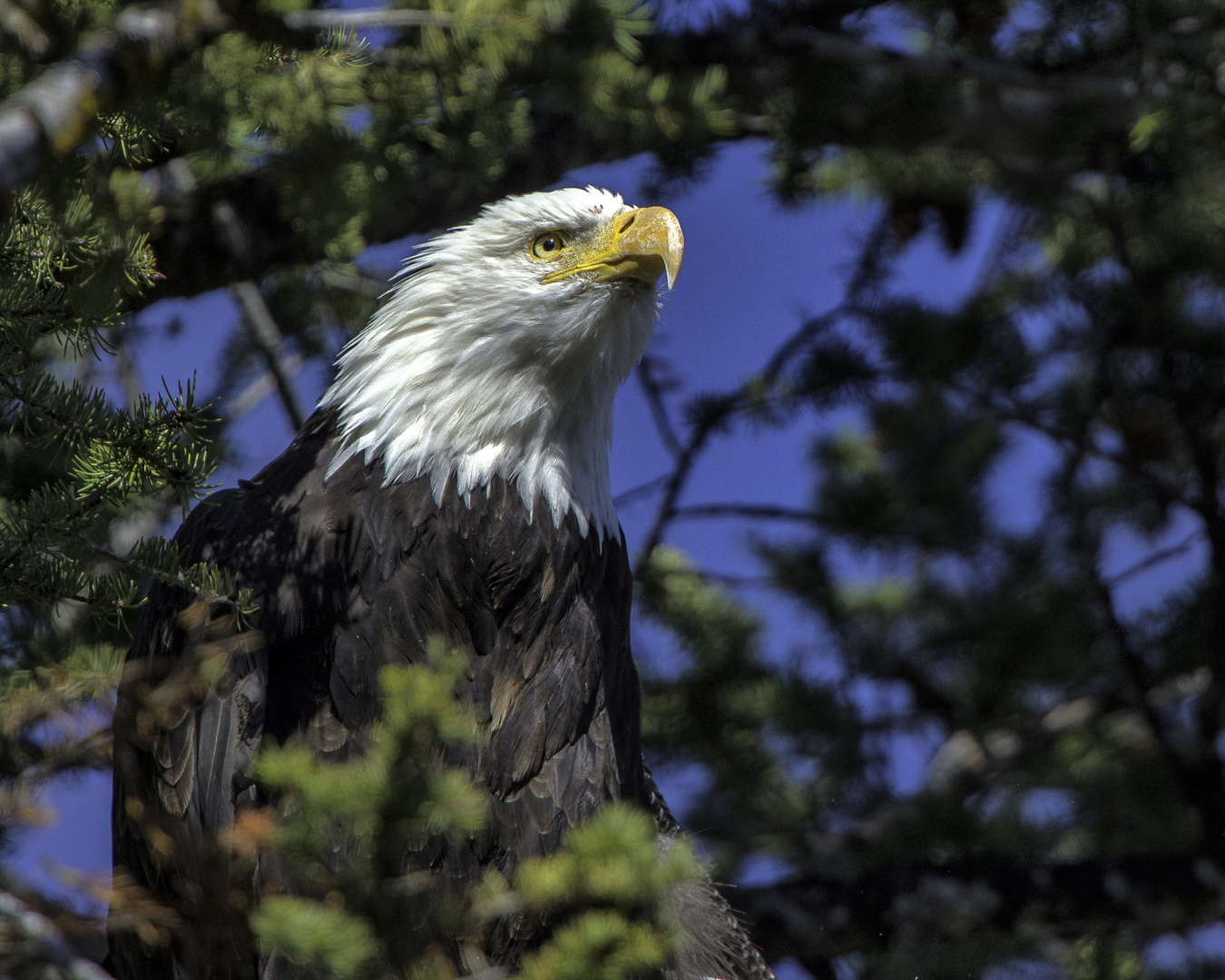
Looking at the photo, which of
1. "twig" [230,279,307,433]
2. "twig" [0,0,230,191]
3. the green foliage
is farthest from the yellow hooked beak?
the green foliage

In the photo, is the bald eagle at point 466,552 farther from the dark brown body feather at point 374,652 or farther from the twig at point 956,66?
the twig at point 956,66

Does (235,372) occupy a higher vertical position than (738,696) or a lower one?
higher

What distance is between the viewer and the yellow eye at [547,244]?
2.87 metres

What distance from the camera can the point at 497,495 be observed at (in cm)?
273

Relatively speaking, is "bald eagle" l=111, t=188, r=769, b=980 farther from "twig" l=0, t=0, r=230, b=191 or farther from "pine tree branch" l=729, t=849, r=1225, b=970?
"twig" l=0, t=0, r=230, b=191

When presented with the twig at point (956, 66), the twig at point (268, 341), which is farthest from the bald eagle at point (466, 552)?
the twig at point (956, 66)

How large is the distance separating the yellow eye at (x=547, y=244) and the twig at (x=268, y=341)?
45.6 inches

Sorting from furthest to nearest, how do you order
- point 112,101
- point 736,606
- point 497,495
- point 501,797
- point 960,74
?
1. point 736,606
2. point 960,74
3. point 497,495
4. point 501,797
5. point 112,101

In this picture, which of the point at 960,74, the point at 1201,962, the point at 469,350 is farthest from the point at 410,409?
the point at 1201,962

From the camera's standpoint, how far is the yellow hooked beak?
2.71 m

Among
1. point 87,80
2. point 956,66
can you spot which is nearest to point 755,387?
point 956,66

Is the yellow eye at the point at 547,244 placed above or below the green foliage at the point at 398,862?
above

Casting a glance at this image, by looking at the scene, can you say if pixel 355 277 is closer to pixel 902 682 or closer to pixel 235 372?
pixel 235 372

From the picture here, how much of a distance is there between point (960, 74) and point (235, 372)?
266 cm
